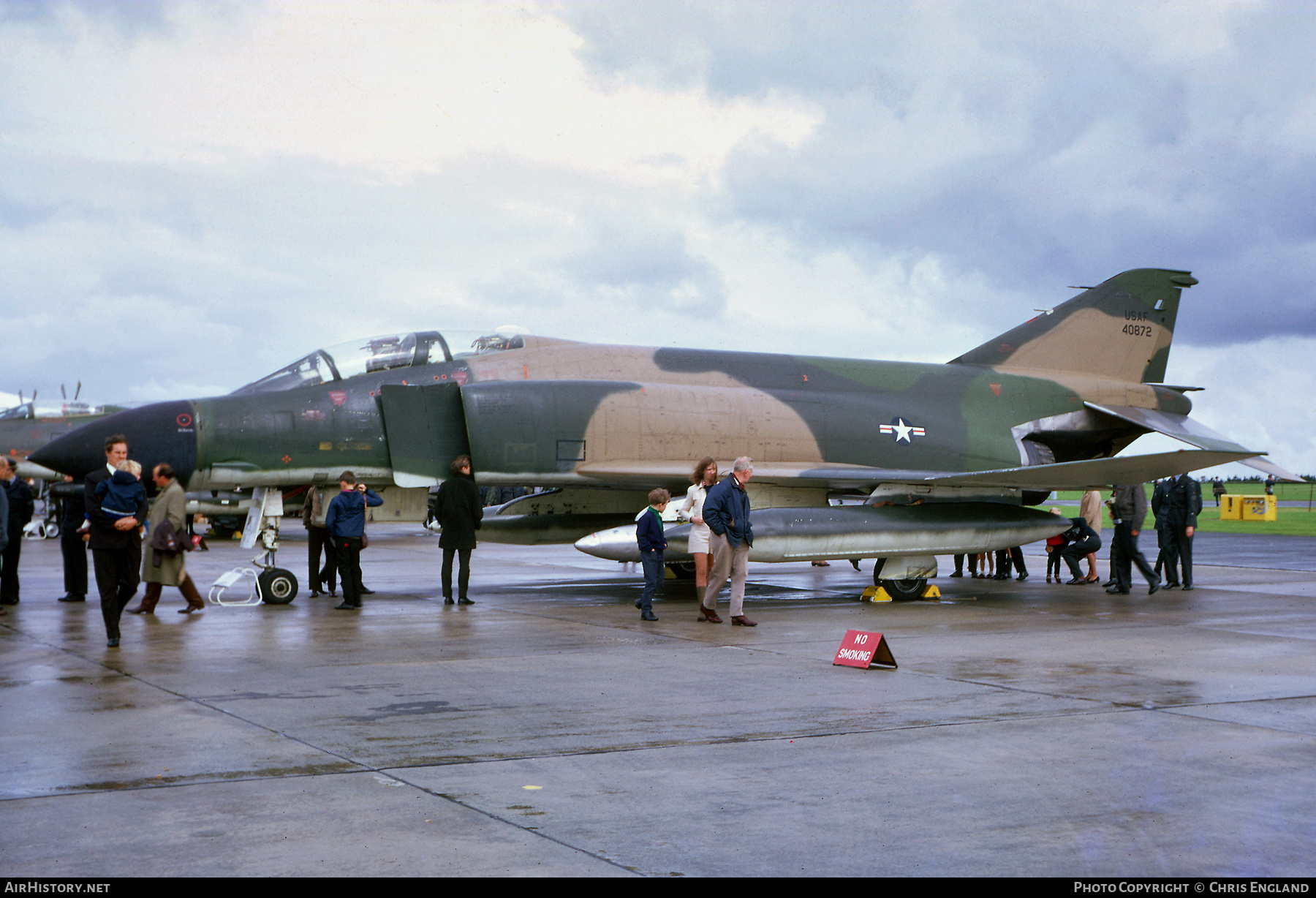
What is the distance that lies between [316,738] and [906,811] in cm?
298

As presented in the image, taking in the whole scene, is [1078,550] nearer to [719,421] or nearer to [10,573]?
[719,421]

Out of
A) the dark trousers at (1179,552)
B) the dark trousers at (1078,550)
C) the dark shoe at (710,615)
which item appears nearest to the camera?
the dark shoe at (710,615)

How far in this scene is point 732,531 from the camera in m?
10.6

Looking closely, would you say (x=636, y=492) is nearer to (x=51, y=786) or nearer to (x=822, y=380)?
(x=822, y=380)

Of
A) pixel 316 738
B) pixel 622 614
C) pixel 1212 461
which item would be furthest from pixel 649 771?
pixel 1212 461

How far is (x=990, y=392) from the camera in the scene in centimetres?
1642

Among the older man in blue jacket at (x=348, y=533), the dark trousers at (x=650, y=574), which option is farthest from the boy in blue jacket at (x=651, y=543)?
the older man in blue jacket at (x=348, y=533)

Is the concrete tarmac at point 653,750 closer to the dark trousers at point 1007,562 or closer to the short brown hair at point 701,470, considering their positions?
the short brown hair at point 701,470

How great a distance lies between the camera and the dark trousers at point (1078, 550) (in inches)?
597

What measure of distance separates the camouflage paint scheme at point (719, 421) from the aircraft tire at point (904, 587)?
89cm

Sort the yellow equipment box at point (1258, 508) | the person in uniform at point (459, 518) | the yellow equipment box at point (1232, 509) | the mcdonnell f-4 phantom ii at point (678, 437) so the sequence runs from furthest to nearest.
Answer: the yellow equipment box at point (1232, 509) < the yellow equipment box at point (1258, 508) < the mcdonnell f-4 phantom ii at point (678, 437) < the person in uniform at point (459, 518)

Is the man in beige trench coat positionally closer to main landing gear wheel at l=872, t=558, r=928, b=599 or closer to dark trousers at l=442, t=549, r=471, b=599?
dark trousers at l=442, t=549, r=471, b=599

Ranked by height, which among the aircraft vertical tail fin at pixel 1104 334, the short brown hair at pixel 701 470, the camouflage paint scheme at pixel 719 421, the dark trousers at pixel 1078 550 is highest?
the aircraft vertical tail fin at pixel 1104 334

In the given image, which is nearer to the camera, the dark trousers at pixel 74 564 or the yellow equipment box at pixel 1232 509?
the dark trousers at pixel 74 564
